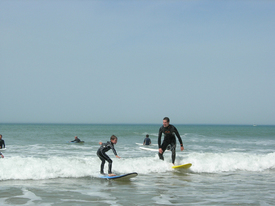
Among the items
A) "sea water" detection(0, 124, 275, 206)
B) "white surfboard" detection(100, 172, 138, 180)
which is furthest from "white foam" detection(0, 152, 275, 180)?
"white surfboard" detection(100, 172, 138, 180)

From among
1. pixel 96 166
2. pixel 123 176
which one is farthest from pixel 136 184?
pixel 96 166

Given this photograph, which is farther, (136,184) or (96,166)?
(96,166)

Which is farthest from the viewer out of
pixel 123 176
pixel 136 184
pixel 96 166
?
pixel 96 166

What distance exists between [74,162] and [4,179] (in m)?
2.77

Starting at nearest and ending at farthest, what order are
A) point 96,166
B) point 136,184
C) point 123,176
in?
point 136,184 → point 123,176 → point 96,166

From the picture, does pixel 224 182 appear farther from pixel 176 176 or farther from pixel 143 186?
pixel 143 186

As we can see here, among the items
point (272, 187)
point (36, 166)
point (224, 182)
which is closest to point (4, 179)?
point (36, 166)

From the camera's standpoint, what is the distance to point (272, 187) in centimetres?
831

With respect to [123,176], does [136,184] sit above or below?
below

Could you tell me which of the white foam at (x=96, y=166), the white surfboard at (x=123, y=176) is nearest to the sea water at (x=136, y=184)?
the white foam at (x=96, y=166)

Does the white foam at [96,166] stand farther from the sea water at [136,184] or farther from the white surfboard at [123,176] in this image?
the white surfboard at [123,176]

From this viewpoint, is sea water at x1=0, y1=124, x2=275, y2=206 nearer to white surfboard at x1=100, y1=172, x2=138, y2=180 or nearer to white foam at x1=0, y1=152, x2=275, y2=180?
white foam at x1=0, y1=152, x2=275, y2=180

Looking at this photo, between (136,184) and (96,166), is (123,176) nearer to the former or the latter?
(136,184)

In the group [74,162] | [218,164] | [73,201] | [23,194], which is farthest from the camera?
[218,164]
